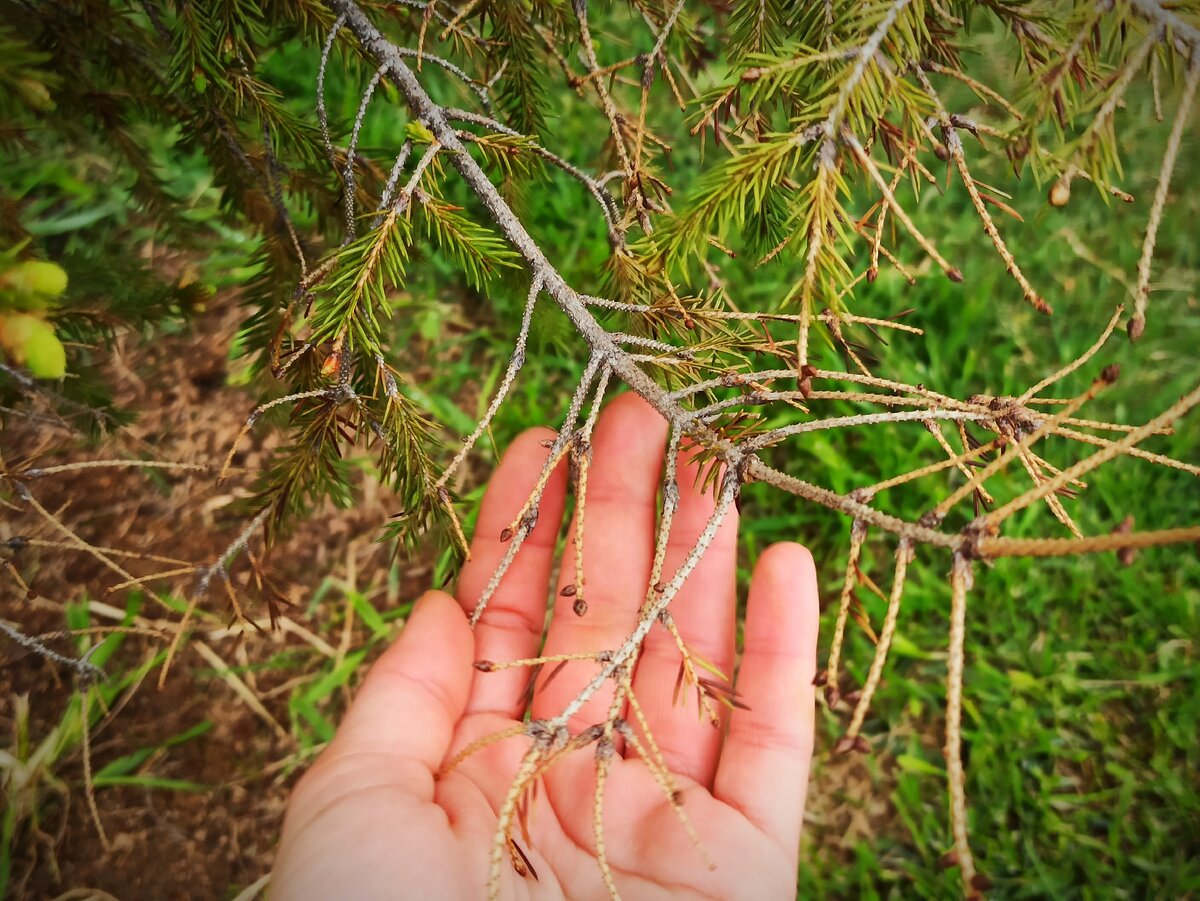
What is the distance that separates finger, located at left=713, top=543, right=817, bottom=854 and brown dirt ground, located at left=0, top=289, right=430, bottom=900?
1.37m

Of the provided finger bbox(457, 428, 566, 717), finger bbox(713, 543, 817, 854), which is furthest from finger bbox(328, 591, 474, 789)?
finger bbox(713, 543, 817, 854)

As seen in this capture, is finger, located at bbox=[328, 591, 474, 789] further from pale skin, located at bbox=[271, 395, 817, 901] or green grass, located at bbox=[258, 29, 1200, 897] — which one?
green grass, located at bbox=[258, 29, 1200, 897]

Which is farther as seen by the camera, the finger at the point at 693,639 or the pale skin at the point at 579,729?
the finger at the point at 693,639

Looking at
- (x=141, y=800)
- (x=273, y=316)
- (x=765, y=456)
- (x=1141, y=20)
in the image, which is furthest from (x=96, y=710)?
(x=1141, y=20)

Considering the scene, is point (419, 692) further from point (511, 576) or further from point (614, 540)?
point (614, 540)

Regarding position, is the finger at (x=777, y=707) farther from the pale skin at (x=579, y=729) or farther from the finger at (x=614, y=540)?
the finger at (x=614, y=540)

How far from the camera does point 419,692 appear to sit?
1.50m

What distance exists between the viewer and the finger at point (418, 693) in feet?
4.75

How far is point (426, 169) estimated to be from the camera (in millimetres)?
1126

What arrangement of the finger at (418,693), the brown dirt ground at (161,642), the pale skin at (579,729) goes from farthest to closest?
the brown dirt ground at (161,642) → the finger at (418,693) → the pale skin at (579,729)

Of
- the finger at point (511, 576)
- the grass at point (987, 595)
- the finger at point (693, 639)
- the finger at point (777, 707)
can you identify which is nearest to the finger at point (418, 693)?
the finger at point (511, 576)

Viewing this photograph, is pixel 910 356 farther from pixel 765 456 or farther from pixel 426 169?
pixel 426 169

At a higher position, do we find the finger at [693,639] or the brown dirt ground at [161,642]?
the finger at [693,639]

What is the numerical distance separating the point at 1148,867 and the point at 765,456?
166cm
